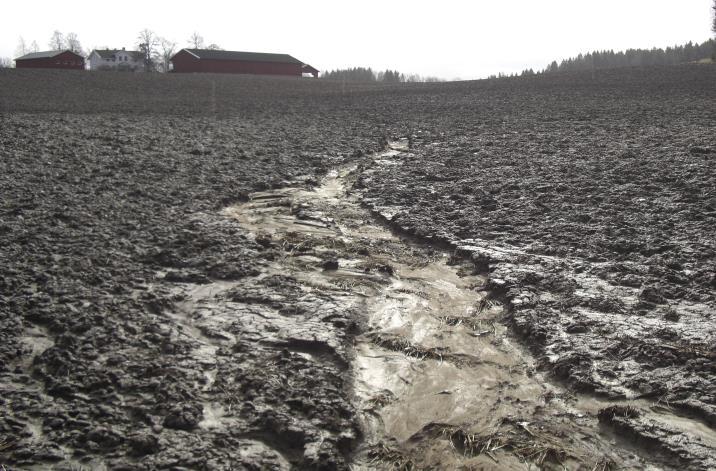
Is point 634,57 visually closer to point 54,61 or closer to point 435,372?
point 54,61

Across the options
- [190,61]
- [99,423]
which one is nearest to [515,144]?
[99,423]

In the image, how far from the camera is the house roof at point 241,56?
49875 mm

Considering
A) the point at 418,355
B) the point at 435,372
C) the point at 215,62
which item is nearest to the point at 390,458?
the point at 435,372

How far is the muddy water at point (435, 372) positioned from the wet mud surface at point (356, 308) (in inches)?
0.7

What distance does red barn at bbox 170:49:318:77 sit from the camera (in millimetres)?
49250

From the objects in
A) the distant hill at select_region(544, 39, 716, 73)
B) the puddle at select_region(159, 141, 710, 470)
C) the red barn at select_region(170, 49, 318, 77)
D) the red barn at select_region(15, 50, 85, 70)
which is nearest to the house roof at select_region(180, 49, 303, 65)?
the red barn at select_region(170, 49, 318, 77)

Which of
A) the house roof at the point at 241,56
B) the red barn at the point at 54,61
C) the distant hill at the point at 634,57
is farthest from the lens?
the red barn at the point at 54,61

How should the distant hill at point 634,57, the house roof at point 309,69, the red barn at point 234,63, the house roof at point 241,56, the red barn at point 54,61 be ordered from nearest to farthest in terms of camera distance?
the distant hill at point 634,57 → the red barn at point 234,63 → the house roof at point 241,56 → the red barn at point 54,61 → the house roof at point 309,69

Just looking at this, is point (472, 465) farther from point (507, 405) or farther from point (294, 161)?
point (294, 161)

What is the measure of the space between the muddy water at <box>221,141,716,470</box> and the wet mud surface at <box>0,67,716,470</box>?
0.05 feet

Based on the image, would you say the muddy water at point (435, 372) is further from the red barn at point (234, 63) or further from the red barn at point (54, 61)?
the red barn at point (54, 61)

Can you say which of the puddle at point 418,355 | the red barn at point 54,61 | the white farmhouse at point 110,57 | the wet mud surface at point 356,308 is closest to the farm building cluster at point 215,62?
the red barn at point 54,61

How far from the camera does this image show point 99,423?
10.0 ft

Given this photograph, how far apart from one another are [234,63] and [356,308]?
48097 millimetres
